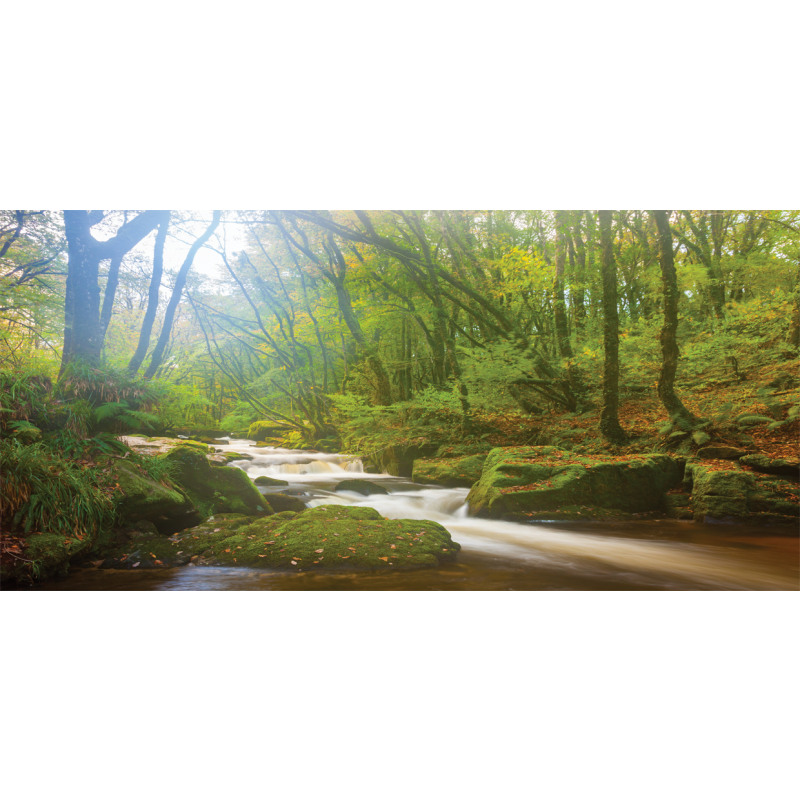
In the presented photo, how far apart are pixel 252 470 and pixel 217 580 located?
2.45ft

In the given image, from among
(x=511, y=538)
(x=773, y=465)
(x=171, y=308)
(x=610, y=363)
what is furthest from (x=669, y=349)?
(x=171, y=308)

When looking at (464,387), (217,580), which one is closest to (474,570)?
(464,387)

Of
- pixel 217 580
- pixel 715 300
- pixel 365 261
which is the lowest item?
pixel 217 580

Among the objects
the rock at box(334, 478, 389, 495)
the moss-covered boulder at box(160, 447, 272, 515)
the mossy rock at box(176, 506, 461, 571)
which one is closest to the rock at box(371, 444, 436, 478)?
the rock at box(334, 478, 389, 495)

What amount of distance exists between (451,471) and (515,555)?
0.69 m

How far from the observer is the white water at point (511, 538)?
244cm

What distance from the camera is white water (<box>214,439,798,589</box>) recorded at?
2436 millimetres

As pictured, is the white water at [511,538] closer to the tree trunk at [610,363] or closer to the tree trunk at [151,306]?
the tree trunk at [610,363]

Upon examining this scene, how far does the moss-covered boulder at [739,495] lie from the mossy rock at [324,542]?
1.74 metres

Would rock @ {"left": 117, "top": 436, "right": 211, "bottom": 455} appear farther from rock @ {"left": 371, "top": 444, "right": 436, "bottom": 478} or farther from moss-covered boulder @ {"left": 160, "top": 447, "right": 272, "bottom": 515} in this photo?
rock @ {"left": 371, "top": 444, "right": 436, "bottom": 478}

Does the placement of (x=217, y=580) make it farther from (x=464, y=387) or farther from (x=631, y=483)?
(x=631, y=483)

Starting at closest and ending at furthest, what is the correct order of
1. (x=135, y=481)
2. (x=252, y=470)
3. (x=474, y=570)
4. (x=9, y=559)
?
(x=9, y=559), (x=474, y=570), (x=135, y=481), (x=252, y=470)

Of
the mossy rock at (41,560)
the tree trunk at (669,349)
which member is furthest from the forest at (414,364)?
the mossy rock at (41,560)

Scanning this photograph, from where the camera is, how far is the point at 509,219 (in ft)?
8.93
